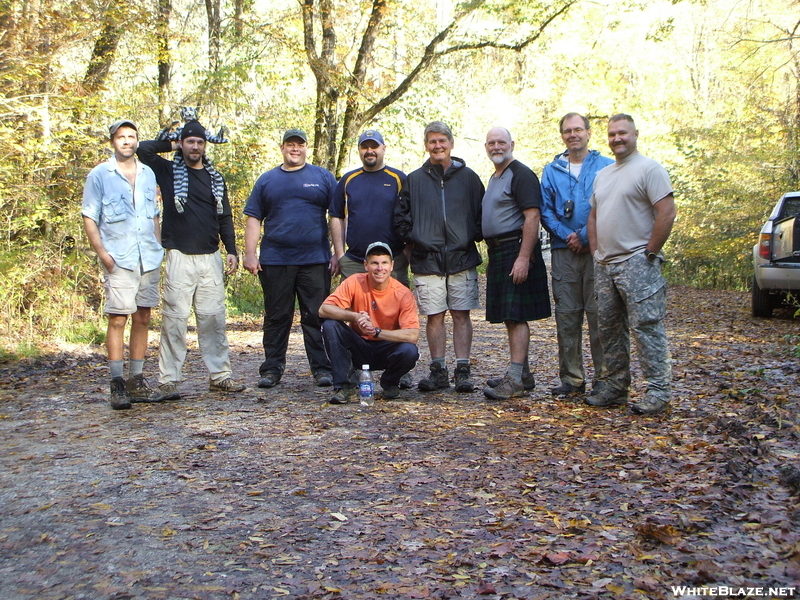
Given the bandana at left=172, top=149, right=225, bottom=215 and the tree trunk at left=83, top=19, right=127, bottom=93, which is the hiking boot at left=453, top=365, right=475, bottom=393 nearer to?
the bandana at left=172, top=149, right=225, bottom=215

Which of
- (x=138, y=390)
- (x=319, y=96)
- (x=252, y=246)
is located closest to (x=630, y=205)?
(x=252, y=246)

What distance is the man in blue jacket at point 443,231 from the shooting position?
22.1 feet

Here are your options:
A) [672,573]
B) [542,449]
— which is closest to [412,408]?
[542,449]

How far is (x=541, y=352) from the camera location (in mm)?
9750

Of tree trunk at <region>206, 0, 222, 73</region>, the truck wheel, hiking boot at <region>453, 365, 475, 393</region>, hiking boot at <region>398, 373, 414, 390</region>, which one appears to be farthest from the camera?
tree trunk at <region>206, 0, 222, 73</region>

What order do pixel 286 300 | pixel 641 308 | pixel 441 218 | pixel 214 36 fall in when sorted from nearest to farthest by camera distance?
pixel 641 308 < pixel 441 218 < pixel 286 300 < pixel 214 36

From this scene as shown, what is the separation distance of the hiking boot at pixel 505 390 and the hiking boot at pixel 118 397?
291 cm

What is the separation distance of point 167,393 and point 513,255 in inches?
123

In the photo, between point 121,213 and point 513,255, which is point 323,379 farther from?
point 121,213

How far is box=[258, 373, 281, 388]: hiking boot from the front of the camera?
733 centimetres

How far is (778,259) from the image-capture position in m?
11.0

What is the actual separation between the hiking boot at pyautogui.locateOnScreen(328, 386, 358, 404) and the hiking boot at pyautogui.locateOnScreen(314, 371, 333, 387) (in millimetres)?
882

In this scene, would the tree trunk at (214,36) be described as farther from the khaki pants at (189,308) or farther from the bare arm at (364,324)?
the bare arm at (364,324)

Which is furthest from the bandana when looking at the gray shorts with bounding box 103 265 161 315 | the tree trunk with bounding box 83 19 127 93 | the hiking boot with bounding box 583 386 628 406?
the tree trunk with bounding box 83 19 127 93
